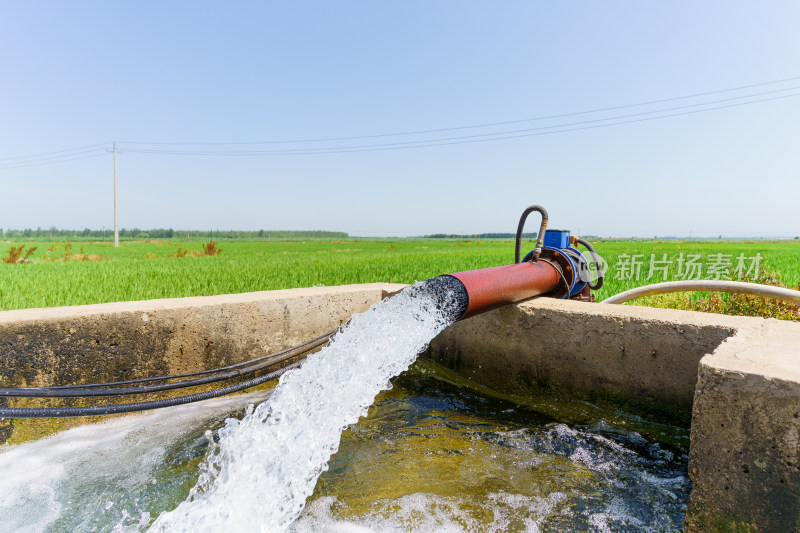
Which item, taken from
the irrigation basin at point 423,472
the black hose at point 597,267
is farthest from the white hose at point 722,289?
the irrigation basin at point 423,472

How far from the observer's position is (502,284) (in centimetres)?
273

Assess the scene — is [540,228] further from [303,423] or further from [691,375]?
[303,423]

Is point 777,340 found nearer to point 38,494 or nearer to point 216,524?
point 216,524

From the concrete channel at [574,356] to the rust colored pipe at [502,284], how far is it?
16cm

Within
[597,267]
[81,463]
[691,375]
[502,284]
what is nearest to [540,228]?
[597,267]

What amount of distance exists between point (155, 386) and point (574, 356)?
8.19ft

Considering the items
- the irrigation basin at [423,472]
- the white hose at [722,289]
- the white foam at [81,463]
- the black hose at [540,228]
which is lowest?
the white foam at [81,463]

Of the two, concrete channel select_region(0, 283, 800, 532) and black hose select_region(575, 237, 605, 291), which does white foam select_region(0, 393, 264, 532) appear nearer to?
concrete channel select_region(0, 283, 800, 532)

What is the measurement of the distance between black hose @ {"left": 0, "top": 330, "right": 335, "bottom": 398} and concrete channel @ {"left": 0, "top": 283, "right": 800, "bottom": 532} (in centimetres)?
21

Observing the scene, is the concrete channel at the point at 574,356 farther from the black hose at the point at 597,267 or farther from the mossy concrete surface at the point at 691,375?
the black hose at the point at 597,267

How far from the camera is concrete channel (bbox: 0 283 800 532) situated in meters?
1.51

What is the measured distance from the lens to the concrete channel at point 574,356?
1509 mm

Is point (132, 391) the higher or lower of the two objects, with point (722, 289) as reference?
lower

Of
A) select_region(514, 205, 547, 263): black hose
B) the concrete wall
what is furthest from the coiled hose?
select_region(514, 205, 547, 263): black hose
